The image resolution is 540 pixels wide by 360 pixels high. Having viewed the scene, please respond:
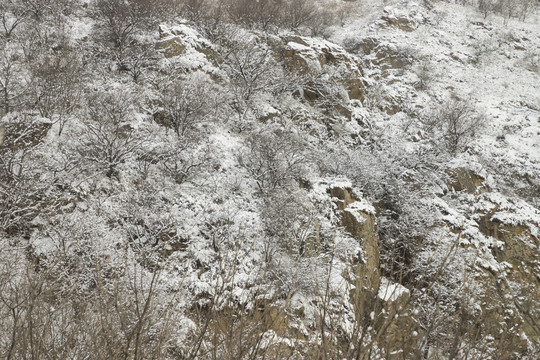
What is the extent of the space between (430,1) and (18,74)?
32664 millimetres

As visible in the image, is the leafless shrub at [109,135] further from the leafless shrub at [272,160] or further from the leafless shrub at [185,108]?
the leafless shrub at [272,160]

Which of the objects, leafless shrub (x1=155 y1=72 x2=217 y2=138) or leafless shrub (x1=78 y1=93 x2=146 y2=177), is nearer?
leafless shrub (x1=78 y1=93 x2=146 y2=177)

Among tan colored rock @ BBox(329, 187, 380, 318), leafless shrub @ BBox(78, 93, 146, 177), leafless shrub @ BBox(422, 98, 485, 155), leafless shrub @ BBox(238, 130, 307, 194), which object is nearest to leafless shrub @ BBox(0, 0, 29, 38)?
leafless shrub @ BBox(78, 93, 146, 177)

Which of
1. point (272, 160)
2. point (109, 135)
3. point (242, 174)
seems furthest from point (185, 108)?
point (272, 160)

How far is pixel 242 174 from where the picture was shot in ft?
31.3

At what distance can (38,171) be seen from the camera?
6734mm

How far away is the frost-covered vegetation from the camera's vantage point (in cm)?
519

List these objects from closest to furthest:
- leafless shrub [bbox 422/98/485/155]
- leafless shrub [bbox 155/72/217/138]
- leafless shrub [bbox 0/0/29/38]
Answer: leafless shrub [bbox 155/72/217/138] < leafless shrub [bbox 0/0/29/38] < leafless shrub [bbox 422/98/485/155]

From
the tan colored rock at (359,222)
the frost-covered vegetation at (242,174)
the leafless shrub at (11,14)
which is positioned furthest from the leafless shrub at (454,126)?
the leafless shrub at (11,14)

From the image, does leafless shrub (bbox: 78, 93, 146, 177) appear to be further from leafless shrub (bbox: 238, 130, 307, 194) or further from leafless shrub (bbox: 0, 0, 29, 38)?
leafless shrub (bbox: 0, 0, 29, 38)

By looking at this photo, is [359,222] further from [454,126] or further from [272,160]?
[454,126]

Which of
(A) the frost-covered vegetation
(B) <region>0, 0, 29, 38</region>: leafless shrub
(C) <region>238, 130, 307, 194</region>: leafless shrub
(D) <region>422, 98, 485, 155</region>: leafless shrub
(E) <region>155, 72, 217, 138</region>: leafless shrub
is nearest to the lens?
(A) the frost-covered vegetation

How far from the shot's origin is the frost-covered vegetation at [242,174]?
5.19m

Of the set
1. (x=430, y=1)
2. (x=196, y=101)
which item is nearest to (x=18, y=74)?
(x=196, y=101)
